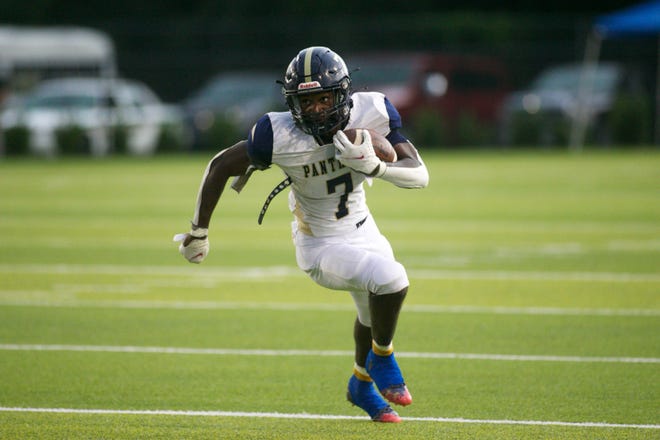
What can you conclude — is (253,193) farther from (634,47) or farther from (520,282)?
(634,47)

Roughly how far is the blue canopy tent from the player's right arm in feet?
65.4

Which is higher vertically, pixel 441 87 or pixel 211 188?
pixel 211 188

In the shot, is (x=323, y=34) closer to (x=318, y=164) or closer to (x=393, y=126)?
(x=393, y=126)

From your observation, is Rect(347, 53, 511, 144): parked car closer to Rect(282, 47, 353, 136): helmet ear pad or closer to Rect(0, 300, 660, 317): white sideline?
Rect(0, 300, 660, 317): white sideline

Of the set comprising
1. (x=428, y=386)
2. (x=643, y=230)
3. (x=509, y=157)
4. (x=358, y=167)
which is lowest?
(x=509, y=157)

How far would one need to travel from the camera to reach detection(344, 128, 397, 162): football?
5.44m

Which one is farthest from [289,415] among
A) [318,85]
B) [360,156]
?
[318,85]

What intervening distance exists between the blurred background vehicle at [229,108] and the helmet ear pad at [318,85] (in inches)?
877

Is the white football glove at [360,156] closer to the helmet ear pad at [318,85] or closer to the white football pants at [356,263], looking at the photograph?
the helmet ear pad at [318,85]

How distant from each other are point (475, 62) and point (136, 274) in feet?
67.2

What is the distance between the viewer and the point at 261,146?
5.62 meters

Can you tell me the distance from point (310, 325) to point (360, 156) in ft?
11.3

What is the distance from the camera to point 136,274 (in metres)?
11.0

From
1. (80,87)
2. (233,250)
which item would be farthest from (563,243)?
(80,87)
